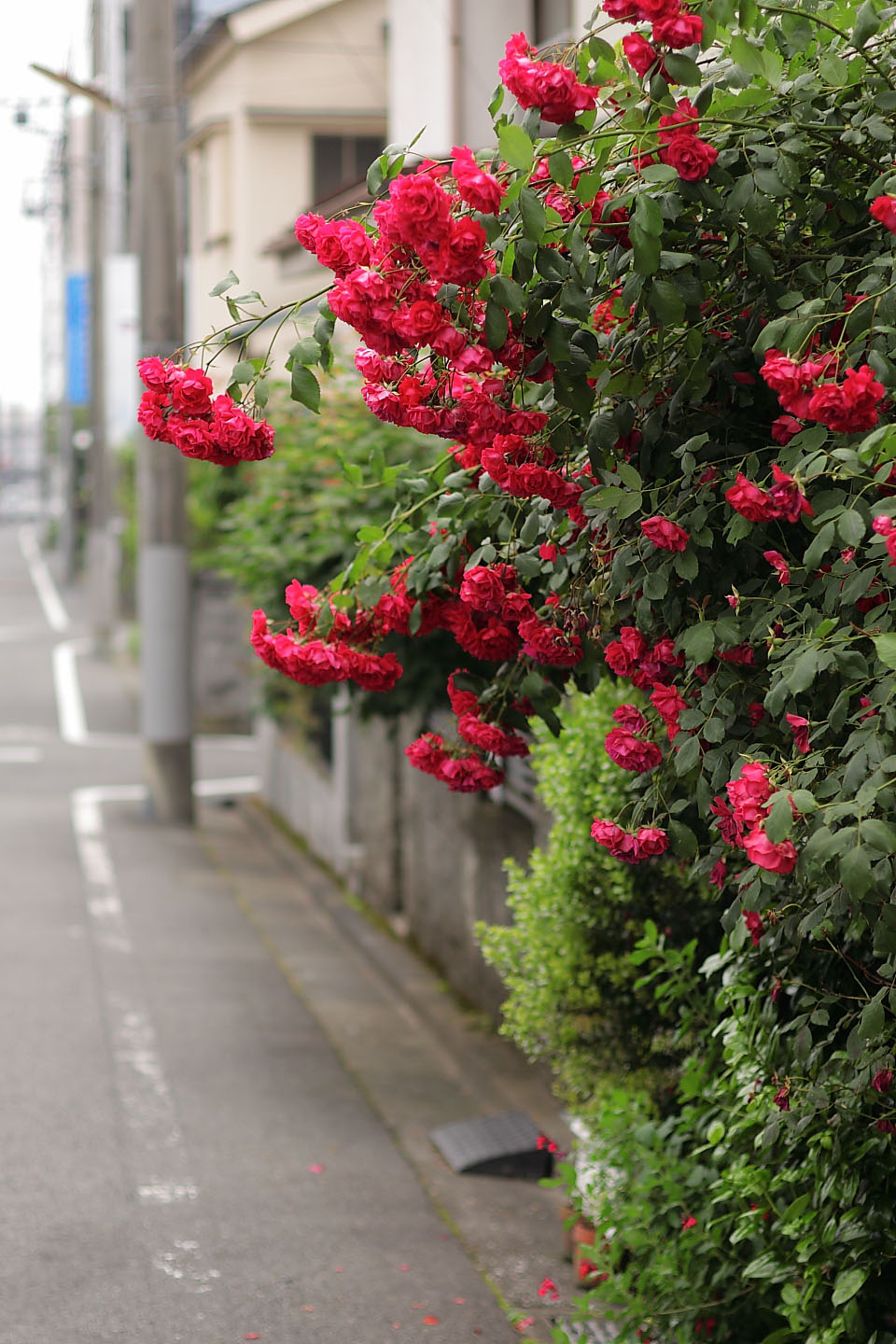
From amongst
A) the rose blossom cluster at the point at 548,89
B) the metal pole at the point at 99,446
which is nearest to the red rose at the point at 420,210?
the rose blossom cluster at the point at 548,89

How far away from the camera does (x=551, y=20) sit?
34.7 ft

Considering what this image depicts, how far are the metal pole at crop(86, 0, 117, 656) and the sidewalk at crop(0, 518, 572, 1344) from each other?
1555 cm

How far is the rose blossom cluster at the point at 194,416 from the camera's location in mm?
3145

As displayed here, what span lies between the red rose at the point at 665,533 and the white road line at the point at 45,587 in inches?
1174

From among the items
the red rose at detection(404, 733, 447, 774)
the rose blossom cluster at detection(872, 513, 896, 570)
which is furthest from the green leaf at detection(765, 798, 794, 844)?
the red rose at detection(404, 733, 447, 774)

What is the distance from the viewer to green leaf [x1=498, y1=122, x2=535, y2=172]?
2.67m

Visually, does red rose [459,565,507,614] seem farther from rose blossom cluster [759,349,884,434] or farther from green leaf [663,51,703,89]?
green leaf [663,51,703,89]

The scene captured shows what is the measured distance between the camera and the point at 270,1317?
506 cm

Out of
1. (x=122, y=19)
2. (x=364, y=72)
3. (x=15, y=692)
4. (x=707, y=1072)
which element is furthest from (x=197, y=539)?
(x=707, y=1072)

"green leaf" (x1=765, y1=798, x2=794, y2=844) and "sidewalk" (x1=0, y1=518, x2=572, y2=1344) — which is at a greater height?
"green leaf" (x1=765, y1=798, x2=794, y2=844)

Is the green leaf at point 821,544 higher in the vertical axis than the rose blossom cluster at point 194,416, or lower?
lower

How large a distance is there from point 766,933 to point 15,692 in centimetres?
2030

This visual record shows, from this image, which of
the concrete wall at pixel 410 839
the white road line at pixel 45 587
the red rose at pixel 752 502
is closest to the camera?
the red rose at pixel 752 502

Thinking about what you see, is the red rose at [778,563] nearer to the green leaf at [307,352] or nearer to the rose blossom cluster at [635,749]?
the rose blossom cluster at [635,749]
